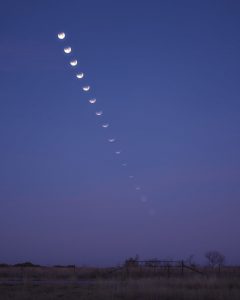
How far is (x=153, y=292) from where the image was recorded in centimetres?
2753

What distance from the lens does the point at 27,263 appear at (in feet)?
296

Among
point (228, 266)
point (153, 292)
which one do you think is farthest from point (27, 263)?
point (153, 292)

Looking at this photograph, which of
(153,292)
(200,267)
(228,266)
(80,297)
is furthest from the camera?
(228,266)

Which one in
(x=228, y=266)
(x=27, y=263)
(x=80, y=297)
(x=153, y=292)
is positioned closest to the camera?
(x=80, y=297)

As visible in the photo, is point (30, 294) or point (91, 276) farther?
point (91, 276)

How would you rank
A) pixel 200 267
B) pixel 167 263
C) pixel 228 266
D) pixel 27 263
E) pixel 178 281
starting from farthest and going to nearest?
pixel 27 263 → pixel 228 266 → pixel 200 267 → pixel 167 263 → pixel 178 281

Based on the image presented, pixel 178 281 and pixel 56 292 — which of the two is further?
pixel 178 281

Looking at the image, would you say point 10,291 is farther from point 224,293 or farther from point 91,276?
point 91,276

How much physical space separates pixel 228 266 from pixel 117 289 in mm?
36910

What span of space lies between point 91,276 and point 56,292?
61.7ft

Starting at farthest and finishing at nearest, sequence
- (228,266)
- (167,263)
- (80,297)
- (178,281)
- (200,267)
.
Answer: (228,266) → (200,267) → (167,263) → (178,281) → (80,297)

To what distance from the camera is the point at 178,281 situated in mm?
34156

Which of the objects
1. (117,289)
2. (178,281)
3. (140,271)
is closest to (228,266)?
(140,271)

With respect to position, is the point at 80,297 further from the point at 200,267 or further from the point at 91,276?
the point at 200,267
